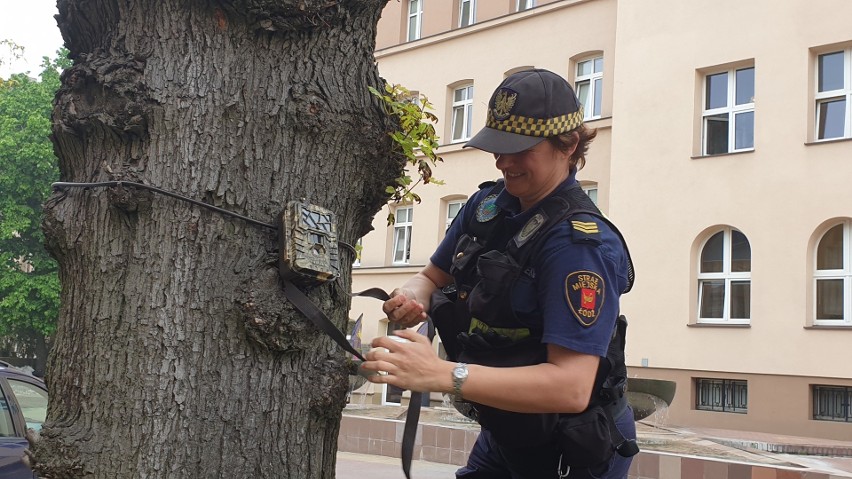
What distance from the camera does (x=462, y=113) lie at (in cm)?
2492

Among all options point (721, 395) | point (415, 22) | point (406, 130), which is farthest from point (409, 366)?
point (415, 22)

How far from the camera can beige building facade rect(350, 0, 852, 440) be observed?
1691 centimetres

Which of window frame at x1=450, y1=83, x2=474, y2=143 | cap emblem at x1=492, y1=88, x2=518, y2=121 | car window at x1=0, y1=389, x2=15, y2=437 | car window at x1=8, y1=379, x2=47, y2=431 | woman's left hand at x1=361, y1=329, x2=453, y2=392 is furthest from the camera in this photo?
window frame at x1=450, y1=83, x2=474, y2=143

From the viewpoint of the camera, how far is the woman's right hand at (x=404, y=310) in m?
2.98

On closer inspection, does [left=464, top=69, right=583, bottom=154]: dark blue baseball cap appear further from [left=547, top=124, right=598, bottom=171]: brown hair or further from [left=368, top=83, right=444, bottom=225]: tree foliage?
[left=368, top=83, right=444, bottom=225]: tree foliage

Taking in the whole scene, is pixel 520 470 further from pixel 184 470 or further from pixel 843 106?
pixel 843 106

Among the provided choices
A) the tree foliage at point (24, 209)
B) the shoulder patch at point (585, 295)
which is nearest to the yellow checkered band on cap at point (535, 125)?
the shoulder patch at point (585, 295)

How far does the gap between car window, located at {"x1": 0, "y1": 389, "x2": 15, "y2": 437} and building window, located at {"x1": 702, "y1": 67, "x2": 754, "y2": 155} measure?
15.1m

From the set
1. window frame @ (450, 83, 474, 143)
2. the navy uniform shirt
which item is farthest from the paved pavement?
window frame @ (450, 83, 474, 143)

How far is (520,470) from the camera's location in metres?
2.83

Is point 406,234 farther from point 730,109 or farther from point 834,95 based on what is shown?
point 834,95

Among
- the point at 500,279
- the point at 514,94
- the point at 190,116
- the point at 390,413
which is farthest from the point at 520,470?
the point at 390,413

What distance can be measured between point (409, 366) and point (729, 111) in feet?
58.7

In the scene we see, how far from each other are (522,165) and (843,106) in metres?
16.5
